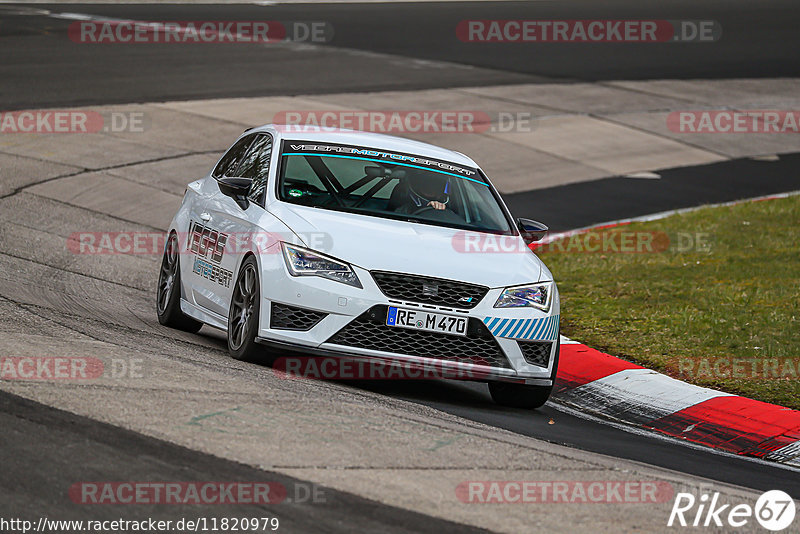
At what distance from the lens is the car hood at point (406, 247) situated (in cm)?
786

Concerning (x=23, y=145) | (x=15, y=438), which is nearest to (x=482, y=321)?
(x=15, y=438)

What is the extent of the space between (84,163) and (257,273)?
9.35 m

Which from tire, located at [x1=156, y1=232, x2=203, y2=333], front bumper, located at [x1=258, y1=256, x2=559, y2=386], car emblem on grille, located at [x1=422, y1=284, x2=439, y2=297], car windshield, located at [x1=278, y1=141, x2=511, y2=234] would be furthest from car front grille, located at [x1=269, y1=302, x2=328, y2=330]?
tire, located at [x1=156, y1=232, x2=203, y2=333]

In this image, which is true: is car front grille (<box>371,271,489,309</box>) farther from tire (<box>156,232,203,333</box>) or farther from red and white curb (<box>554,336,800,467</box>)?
tire (<box>156,232,203,333</box>)

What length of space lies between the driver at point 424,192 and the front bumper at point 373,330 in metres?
1.17

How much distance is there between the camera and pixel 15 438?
218 inches

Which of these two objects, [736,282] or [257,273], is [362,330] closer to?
[257,273]

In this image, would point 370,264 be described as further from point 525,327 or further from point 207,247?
point 207,247

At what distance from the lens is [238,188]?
8820 millimetres

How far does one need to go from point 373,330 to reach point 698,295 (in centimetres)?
492

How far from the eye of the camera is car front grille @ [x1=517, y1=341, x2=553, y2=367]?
8.12m

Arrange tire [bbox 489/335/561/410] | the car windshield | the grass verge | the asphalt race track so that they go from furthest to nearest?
the grass verge → the car windshield → tire [bbox 489/335/561/410] → the asphalt race track

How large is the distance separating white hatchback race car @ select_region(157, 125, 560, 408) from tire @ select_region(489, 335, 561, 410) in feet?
0.04

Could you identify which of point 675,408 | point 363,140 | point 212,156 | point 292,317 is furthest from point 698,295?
point 212,156
